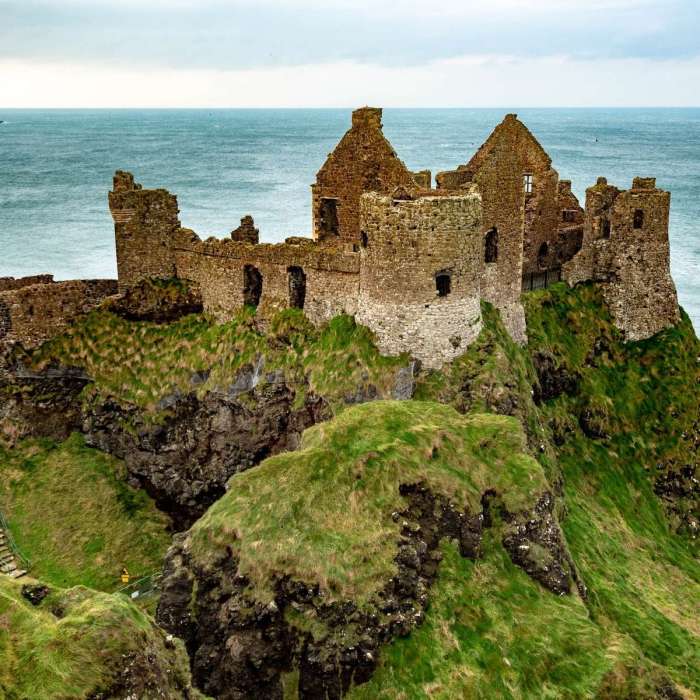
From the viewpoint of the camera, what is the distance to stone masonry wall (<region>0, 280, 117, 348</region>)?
33.8 m

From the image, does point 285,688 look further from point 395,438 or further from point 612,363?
point 612,363

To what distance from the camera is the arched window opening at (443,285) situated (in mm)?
28016

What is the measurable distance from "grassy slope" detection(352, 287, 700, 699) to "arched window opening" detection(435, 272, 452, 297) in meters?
2.30

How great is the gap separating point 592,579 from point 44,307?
22910 millimetres

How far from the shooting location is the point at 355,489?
68.4 feet

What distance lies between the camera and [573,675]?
18.3 meters

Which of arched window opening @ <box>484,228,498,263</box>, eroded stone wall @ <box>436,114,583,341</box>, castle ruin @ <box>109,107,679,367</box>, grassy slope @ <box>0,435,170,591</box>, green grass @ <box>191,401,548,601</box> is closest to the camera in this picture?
green grass @ <box>191,401,548,601</box>

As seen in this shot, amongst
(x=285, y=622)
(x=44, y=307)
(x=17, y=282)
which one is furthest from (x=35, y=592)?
(x=17, y=282)

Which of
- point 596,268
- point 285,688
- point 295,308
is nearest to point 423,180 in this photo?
point 295,308

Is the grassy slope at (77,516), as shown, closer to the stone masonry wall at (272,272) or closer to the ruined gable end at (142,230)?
the ruined gable end at (142,230)

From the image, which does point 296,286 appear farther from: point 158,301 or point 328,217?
point 158,301

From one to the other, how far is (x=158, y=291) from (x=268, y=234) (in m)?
53.9

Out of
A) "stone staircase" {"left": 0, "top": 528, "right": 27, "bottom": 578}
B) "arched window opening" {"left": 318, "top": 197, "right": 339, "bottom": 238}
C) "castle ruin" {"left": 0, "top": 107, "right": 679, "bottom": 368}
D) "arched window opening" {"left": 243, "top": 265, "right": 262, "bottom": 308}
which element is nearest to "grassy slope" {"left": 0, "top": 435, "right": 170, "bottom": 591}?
"stone staircase" {"left": 0, "top": 528, "right": 27, "bottom": 578}

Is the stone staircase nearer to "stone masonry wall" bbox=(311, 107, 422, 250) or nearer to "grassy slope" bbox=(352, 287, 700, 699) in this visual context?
"grassy slope" bbox=(352, 287, 700, 699)
